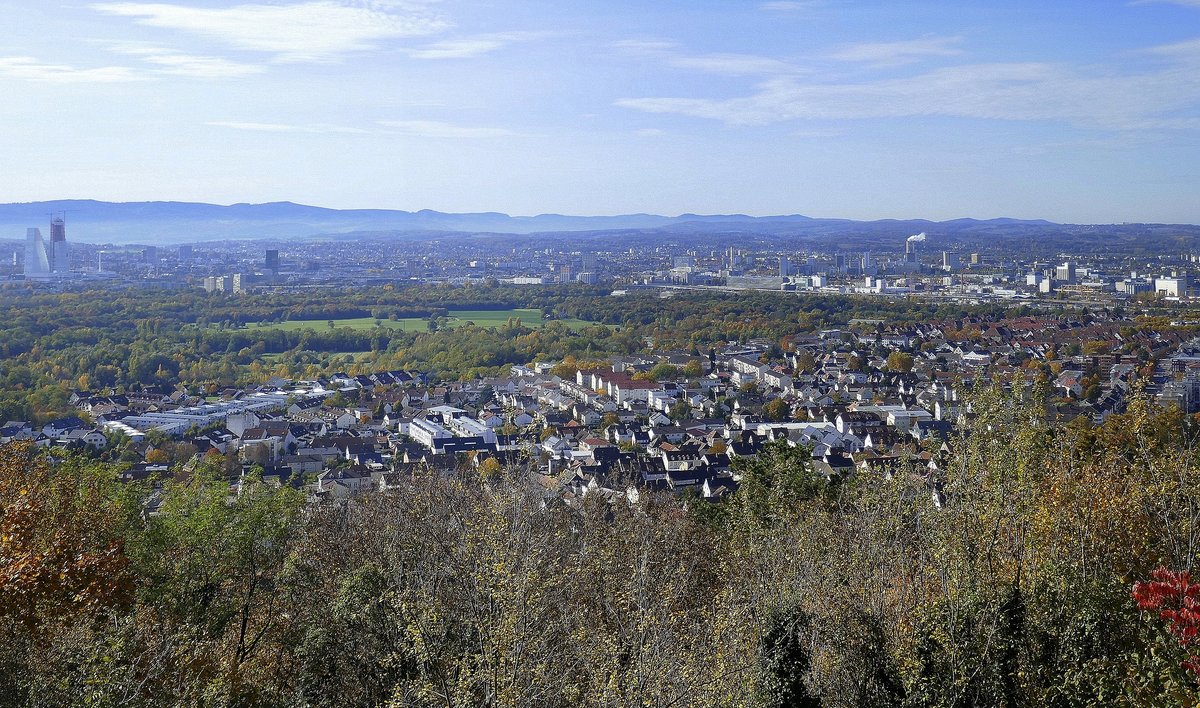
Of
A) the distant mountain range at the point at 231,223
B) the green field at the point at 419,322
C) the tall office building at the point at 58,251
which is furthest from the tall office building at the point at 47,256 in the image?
the distant mountain range at the point at 231,223

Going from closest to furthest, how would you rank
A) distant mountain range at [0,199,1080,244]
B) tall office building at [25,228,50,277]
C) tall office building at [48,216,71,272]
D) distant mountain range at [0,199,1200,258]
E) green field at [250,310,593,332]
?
green field at [250,310,593,332] → tall office building at [25,228,50,277] → tall office building at [48,216,71,272] → distant mountain range at [0,199,1200,258] → distant mountain range at [0,199,1080,244]

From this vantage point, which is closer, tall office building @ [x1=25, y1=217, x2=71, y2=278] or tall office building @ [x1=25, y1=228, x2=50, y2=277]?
tall office building @ [x1=25, y1=228, x2=50, y2=277]

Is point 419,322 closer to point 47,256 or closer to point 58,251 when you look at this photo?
point 58,251

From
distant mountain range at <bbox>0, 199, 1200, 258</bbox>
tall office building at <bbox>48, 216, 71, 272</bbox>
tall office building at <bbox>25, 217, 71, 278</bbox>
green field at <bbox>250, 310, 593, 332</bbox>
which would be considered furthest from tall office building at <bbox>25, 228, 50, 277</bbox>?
distant mountain range at <bbox>0, 199, 1200, 258</bbox>

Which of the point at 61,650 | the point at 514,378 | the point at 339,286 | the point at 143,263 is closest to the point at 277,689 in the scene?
the point at 61,650

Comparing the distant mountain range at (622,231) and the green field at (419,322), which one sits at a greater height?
the distant mountain range at (622,231)

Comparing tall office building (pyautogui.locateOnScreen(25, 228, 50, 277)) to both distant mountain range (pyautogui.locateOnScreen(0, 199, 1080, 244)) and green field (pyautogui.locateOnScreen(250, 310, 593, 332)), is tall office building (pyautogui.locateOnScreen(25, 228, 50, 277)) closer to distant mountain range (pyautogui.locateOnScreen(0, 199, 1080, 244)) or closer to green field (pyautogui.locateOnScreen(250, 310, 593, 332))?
green field (pyautogui.locateOnScreen(250, 310, 593, 332))

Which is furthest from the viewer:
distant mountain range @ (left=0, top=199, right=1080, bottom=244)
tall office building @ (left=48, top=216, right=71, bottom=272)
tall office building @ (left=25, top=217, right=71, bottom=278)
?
distant mountain range @ (left=0, top=199, right=1080, bottom=244)

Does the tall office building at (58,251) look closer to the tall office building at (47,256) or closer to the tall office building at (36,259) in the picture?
the tall office building at (47,256)

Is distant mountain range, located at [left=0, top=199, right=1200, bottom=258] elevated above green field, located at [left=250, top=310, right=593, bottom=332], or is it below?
above
